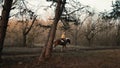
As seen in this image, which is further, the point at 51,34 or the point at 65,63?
the point at 51,34

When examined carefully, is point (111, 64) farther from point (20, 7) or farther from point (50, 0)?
point (20, 7)

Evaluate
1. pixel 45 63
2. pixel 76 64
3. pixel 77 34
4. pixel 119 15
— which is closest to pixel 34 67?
pixel 45 63

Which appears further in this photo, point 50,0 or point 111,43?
point 111,43

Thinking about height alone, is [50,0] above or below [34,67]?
above

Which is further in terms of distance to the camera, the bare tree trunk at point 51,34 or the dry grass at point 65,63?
the bare tree trunk at point 51,34

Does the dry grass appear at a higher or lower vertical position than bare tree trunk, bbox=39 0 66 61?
lower

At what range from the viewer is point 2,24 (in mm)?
19625

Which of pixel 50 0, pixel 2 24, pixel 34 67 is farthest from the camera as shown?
pixel 50 0

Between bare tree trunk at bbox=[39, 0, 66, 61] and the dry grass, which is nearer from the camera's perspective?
the dry grass

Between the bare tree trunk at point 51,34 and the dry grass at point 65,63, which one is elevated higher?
the bare tree trunk at point 51,34

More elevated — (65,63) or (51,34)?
(51,34)

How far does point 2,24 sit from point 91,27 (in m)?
59.1

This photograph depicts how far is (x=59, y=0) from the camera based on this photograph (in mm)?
23609

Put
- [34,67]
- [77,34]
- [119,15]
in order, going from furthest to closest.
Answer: [77,34] < [119,15] < [34,67]
